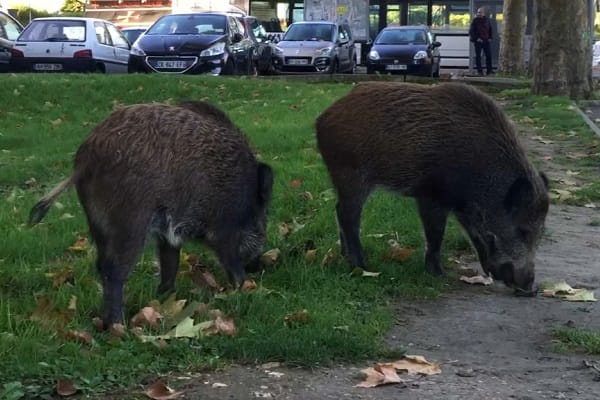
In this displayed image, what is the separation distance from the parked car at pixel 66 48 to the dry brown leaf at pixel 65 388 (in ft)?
60.1

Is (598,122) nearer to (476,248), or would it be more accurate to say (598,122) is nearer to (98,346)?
(476,248)

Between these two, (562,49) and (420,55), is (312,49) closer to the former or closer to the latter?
(420,55)

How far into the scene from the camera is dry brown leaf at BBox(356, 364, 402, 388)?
4426 millimetres

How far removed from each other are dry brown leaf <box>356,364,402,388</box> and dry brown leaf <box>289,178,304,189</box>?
14.0ft

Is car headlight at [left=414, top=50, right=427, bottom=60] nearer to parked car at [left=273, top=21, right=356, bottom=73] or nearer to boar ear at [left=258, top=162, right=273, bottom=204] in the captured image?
parked car at [left=273, top=21, right=356, bottom=73]

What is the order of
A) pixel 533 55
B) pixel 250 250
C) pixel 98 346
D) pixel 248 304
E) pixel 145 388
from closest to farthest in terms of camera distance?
pixel 145 388
pixel 98 346
pixel 248 304
pixel 250 250
pixel 533 55

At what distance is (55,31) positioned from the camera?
2228 centimetres

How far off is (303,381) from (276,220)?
3.24 metres

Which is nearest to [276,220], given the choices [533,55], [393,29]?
[533,55]

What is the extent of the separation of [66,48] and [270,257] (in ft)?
54.5

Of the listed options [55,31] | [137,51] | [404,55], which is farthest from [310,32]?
[55,31]

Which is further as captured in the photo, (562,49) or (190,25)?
(190,25)

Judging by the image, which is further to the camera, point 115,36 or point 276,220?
point 115,36

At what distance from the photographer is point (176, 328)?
192 inches
